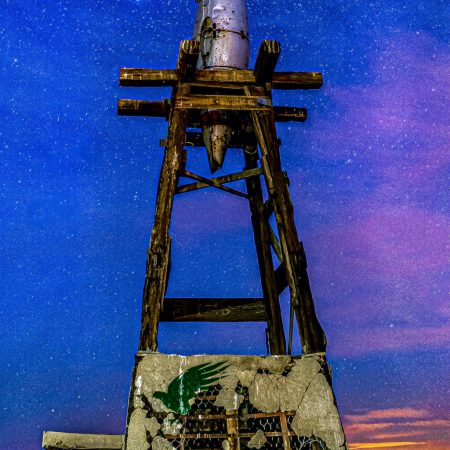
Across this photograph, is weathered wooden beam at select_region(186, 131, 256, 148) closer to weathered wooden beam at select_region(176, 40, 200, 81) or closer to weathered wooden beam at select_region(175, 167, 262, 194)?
weathered wooden beam at select_region(175, 167, 262, 194)

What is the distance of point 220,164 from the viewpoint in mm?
8156

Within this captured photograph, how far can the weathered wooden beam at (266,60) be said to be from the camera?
22.8 feet

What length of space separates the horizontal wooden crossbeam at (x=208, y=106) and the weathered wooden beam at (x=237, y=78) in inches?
11.4

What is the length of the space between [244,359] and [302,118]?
13.5 feet

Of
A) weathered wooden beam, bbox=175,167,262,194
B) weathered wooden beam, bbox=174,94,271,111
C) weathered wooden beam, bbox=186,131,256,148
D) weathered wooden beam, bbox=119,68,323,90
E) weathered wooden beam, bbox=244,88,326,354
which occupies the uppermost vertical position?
weathered wooden beam, bbox=186,131,256,148

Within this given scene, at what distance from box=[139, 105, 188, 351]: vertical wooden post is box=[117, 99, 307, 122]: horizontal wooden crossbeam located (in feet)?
0.63

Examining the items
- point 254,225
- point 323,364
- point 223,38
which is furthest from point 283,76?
point 323,364

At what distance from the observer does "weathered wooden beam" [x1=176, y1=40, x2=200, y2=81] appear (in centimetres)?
683

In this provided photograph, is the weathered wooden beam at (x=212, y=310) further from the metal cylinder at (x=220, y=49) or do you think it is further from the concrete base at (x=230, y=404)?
the concrete base at (x=230, y=404)

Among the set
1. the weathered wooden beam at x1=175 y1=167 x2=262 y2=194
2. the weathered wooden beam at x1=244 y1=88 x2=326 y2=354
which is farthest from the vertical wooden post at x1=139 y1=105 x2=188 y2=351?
the weathered wooden beam at x1=244 y1=88 x2=326 y2=354

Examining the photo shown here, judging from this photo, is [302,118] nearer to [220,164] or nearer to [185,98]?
[220,164]

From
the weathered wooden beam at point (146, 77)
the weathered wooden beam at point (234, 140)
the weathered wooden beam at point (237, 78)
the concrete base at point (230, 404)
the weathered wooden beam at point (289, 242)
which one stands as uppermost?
the weathered wooden beam at point (234, 140)

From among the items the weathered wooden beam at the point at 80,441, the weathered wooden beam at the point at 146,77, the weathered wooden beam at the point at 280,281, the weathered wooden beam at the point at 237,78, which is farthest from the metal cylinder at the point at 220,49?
the weathered wooden beam at the point at 80,441

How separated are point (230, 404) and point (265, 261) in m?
3.40
